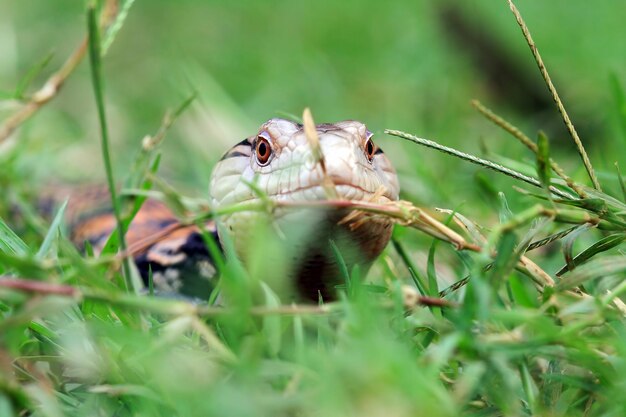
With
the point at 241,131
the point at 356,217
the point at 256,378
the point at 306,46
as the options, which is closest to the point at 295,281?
the point at 356,217

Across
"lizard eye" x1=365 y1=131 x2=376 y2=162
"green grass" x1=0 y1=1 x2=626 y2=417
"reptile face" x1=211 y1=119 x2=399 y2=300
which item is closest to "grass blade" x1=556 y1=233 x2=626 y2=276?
"green grass" x1=0 y1=1 x2=626 y2=417

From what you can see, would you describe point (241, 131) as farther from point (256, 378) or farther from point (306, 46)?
point (256, 378)

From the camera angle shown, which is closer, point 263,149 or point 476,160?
point 476,160

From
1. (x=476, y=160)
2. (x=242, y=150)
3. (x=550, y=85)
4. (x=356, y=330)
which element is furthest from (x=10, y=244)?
(x=550, y=85)

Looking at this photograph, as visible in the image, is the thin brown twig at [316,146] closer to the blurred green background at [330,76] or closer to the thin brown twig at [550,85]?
the thin brown twig at [550,85]

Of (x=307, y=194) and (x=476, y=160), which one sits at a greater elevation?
(x=476, y=160)

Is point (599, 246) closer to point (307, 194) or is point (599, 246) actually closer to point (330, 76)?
Answer: point (307, 194)

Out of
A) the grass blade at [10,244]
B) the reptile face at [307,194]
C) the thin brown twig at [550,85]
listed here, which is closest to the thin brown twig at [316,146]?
the reptile face at [307,194]
